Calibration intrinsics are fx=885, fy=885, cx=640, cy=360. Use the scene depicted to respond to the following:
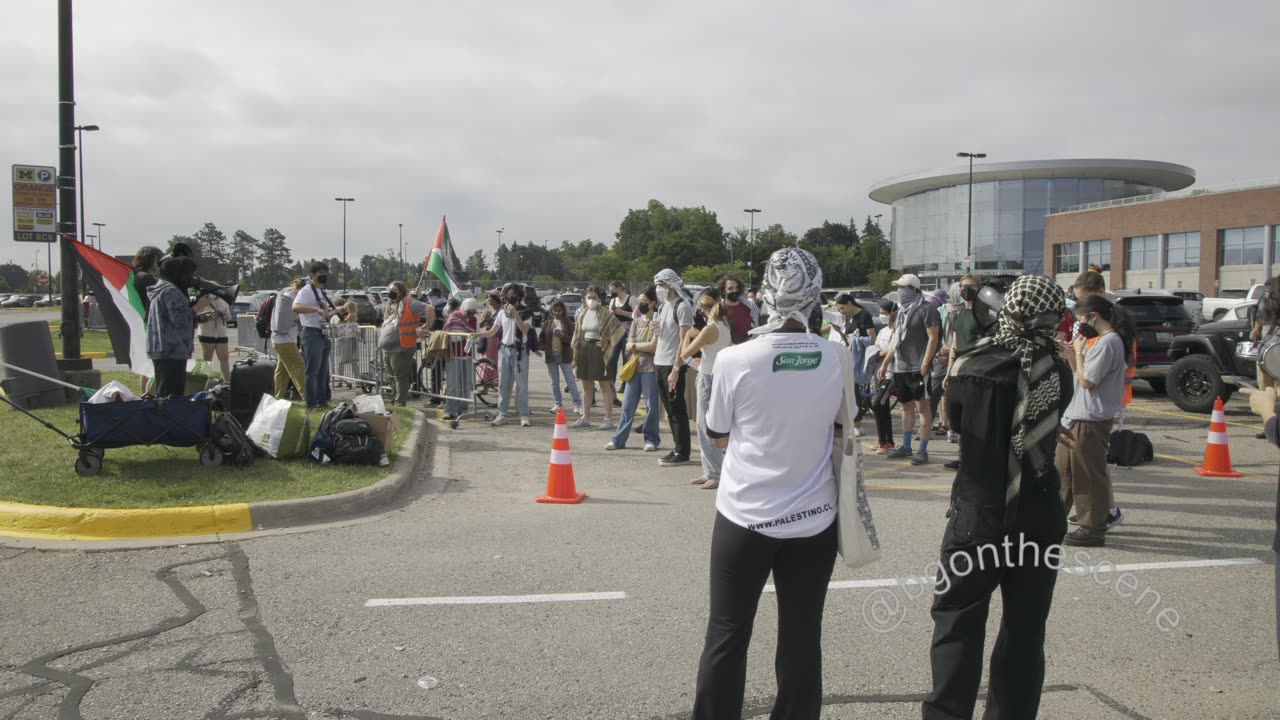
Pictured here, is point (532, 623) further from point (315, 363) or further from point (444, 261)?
point (444, 261)

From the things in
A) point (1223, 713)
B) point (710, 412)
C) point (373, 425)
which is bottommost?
point (1223, 713)

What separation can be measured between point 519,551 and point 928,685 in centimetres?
298

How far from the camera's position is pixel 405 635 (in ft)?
14.9

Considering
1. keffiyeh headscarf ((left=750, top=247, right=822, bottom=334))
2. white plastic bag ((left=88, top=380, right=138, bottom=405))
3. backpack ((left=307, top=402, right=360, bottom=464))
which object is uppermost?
keffiyeh headscarf ((left=750, top=247, right=822, bottom=334))

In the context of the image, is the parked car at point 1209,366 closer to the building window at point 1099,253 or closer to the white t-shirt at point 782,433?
the white t-shirt at point 782,433

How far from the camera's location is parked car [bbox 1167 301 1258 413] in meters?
13.1

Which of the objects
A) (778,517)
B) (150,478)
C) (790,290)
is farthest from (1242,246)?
(778,517)

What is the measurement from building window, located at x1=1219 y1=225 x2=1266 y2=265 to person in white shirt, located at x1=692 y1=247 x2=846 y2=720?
6549 cm

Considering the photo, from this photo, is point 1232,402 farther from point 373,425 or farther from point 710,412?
point 710,412

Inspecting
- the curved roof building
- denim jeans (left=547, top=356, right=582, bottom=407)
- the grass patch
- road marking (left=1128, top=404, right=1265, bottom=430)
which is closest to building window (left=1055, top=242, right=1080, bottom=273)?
the curved roof building

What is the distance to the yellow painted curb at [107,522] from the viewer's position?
6188mm

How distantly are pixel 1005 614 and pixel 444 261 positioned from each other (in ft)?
52.1

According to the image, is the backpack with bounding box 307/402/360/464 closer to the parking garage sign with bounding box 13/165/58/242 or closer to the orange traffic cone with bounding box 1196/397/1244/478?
the parking garage sign with bounding box 13/165/58/242

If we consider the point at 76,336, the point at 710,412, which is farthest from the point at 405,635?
the point at 76,336
